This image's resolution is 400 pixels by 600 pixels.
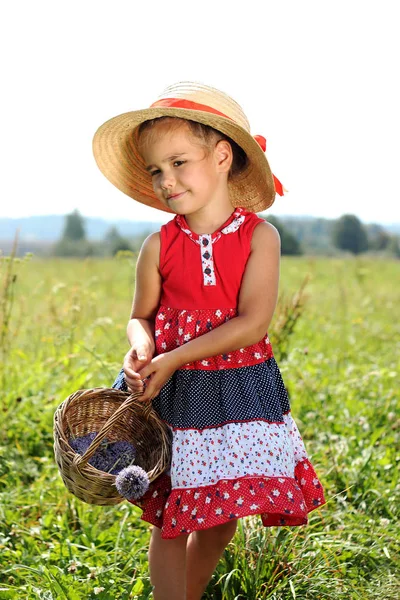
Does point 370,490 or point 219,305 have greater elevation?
point 219,305

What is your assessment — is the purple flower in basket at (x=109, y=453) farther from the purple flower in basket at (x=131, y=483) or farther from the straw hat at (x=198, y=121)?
the straw hat at (x=198, y=121)

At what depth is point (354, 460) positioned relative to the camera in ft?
11.6

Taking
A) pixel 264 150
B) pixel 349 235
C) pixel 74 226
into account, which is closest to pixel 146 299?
pixel 264 150

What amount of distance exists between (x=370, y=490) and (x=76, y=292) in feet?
6.93

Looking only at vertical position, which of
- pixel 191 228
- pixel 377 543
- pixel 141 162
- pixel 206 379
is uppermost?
pixel 141 162

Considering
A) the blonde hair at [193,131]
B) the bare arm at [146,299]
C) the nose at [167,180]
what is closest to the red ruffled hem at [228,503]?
the bare arm at [146,299]

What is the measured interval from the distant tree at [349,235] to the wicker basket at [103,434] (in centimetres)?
5453

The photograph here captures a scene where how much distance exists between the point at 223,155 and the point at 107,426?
961mm

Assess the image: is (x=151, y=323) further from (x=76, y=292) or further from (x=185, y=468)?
(x=76, y=292)

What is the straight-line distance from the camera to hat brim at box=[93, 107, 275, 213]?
2.33 m

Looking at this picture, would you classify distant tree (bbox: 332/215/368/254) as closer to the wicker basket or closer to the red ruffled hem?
the wicker basket

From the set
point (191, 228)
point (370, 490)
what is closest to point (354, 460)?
point (370, 490)

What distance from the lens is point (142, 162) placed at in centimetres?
270

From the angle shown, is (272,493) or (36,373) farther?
(36,373)
